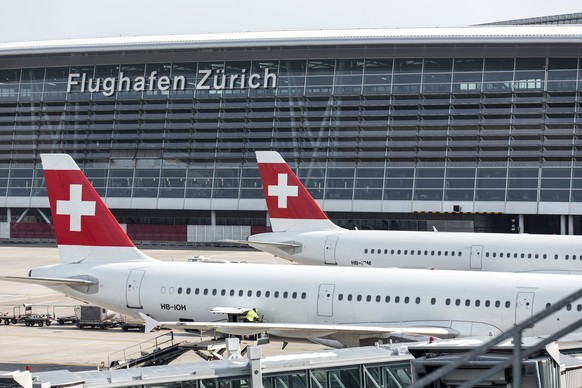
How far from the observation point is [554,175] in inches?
3533

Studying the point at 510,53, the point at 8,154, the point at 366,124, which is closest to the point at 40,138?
the point at 8,154

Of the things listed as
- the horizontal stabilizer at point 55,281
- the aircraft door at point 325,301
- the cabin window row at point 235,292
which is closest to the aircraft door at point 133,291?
the cabin window row at point 235,292

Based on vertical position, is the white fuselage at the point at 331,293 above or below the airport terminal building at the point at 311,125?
below

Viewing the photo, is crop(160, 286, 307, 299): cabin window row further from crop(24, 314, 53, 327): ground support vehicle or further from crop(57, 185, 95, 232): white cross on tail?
crop(24, 314, 53, 327): ground support vehicle

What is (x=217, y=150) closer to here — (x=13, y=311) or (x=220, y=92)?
(x=220, y=92)

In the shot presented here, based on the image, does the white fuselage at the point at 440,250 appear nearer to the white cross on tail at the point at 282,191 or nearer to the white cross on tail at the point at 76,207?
the white cross on tail at the point at 282,191

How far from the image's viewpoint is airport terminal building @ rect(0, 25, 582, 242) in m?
91.0

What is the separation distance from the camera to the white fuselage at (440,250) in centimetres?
4966

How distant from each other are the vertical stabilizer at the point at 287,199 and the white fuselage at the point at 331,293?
20990mm

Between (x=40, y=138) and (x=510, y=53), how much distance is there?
50.1 metres

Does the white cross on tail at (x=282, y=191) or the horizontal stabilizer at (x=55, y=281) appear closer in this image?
the horizontal stabilizer at (x=55, y=281)

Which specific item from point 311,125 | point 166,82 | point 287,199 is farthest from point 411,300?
point 166,82

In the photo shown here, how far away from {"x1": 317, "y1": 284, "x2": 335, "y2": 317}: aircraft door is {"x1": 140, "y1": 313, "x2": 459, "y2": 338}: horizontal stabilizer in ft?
7.17

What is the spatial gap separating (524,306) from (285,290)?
308 inches
